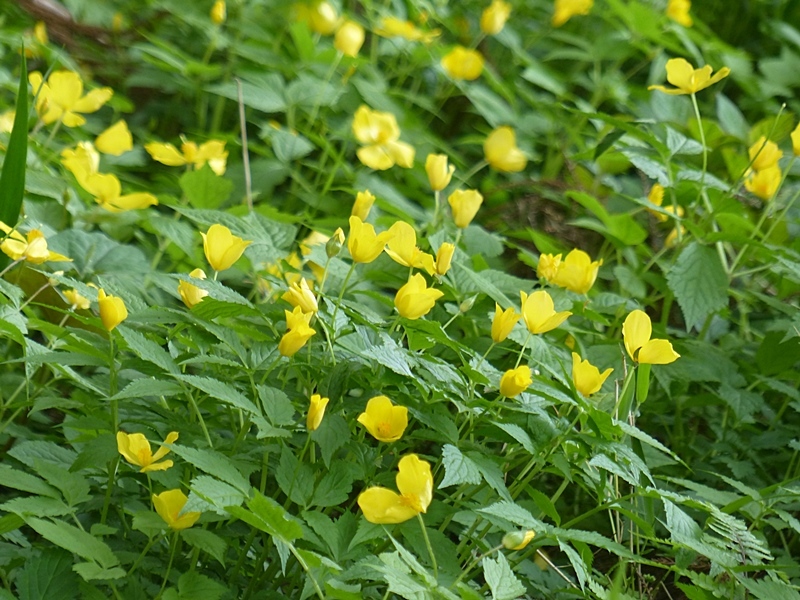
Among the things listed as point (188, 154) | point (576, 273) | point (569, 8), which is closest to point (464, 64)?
point (569, 8)

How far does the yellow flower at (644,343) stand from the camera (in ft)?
2.77

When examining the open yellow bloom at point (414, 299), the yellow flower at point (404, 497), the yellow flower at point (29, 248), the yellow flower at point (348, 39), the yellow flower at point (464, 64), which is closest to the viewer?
the yellow flower at point (404, 497)

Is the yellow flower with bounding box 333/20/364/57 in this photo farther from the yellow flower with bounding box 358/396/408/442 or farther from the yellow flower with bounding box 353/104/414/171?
the yellow flower with bounding box 358/396/408/442

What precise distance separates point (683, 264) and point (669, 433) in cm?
22

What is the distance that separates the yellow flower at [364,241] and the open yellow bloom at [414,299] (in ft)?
0.20

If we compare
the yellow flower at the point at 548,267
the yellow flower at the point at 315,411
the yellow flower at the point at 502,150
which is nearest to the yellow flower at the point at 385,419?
the yellow flower at the point at 315,411

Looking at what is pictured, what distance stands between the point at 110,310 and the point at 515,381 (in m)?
0.36

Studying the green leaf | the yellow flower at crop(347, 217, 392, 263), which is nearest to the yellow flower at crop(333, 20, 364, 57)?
the green leaf

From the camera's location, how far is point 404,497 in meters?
0.70

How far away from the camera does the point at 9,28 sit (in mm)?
2066

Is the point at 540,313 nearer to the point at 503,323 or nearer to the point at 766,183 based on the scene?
the point at 503,323

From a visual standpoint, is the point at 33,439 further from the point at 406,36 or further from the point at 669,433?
the point at 406,36

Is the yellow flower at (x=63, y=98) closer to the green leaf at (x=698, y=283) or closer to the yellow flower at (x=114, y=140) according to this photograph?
the yellow flower at (x=114, y=140)

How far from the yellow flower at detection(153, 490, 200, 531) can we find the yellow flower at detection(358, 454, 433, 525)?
0.15m
